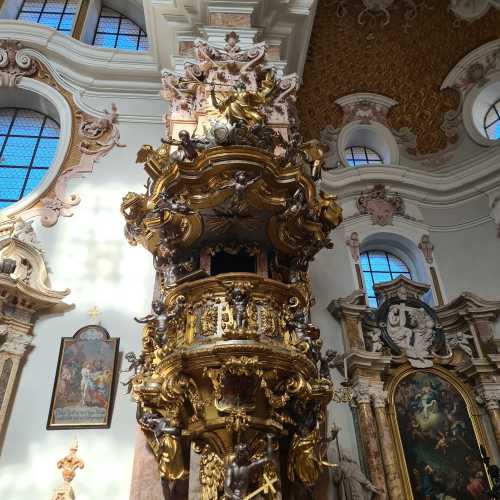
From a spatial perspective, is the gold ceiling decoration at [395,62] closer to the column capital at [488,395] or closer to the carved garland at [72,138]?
the carved garland at [72,138]

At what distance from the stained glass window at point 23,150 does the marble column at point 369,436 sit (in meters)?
6.12

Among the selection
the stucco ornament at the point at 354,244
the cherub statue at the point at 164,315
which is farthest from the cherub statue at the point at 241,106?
the stucco ornament at the point at 354,244

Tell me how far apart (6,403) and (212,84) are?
4.59 metres

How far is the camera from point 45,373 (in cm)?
645

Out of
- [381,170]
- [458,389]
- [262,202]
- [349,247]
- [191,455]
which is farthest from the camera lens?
[381,170]

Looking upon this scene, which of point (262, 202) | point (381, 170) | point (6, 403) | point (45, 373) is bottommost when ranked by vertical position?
point (6, 403)

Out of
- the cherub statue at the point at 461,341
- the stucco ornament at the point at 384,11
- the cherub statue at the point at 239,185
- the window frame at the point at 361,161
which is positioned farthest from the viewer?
the window frame at the point at 361,161

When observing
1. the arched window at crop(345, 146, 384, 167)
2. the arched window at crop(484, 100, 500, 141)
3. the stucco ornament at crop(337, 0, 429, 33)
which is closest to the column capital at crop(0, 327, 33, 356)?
the arched window at crop(345, 146, 384, 167)

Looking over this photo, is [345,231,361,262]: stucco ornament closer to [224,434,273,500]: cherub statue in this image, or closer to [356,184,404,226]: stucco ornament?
[356,184,404,226]: stucco ornament

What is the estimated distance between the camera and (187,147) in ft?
19.0

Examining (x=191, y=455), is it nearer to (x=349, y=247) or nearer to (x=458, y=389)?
(x=458, y=389)

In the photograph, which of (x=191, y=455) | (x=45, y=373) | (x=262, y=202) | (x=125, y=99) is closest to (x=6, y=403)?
(x=45, y=373)

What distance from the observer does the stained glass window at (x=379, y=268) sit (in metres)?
10.4

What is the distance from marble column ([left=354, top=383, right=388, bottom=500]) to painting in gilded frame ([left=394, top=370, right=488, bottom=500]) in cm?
56
